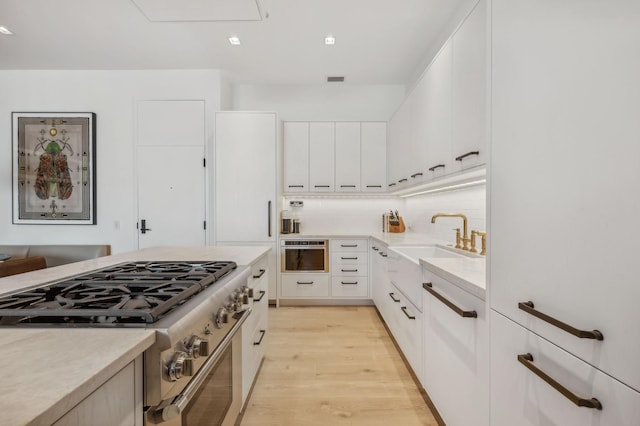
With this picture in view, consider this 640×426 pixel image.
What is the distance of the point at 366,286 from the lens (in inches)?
146

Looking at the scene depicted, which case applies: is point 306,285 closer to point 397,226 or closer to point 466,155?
point 397,226

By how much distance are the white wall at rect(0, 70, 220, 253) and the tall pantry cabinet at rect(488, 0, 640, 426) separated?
358 centimetres

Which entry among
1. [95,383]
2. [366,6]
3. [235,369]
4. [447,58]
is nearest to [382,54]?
[366,6]

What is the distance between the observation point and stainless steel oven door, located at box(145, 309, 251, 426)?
75 cm

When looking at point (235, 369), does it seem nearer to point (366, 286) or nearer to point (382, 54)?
point (366, 286)

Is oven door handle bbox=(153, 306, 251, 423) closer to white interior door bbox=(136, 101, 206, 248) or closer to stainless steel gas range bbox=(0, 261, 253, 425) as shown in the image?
stainless steel gas range bbox=(0, 261, 253, 425)

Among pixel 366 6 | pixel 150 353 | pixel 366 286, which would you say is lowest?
pixel 366 286

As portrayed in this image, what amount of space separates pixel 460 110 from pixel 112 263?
7.06 ft

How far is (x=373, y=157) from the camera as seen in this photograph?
13.0 feet

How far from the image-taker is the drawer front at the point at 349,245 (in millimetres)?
3719

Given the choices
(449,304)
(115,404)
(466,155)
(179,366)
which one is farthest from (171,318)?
(466,155)

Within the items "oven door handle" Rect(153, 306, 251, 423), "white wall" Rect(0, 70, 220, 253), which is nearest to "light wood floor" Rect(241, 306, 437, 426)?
"oven door handle" Rect(153, 306, 251, 423)

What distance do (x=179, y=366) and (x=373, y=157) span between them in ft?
11.6

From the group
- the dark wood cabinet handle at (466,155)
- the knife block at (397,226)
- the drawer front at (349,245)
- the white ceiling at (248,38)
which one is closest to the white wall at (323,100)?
the white ceiling at (248,38)
